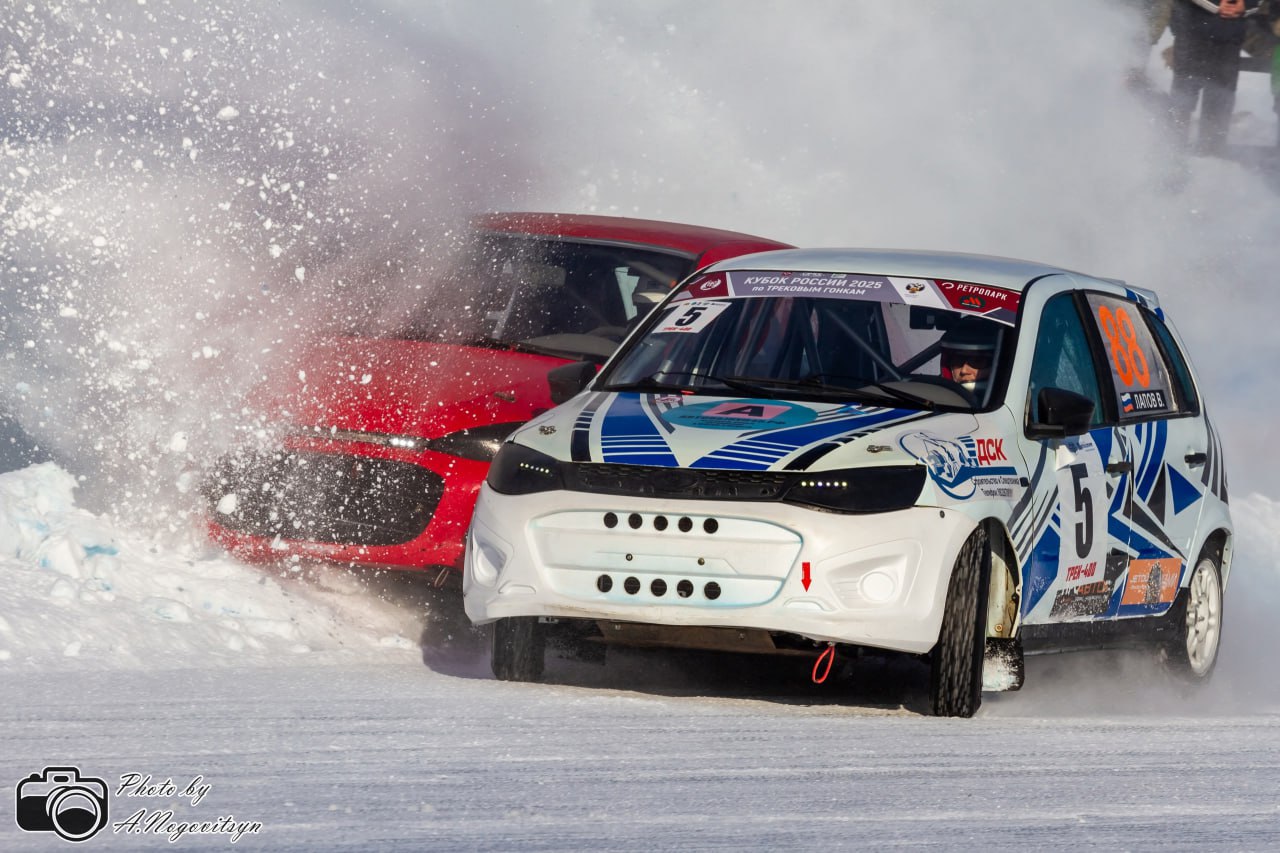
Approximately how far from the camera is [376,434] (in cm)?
784

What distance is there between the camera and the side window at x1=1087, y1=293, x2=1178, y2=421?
301 inches

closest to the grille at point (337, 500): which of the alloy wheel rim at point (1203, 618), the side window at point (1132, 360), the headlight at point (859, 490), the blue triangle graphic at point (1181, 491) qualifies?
the headlight at point (859, 490)

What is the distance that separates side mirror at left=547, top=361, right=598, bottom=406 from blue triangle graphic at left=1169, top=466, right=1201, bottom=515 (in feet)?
7.39

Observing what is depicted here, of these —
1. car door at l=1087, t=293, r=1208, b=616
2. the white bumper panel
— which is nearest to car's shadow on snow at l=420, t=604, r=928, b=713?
the white bumper panel

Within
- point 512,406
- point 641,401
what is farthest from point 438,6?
point 641,401

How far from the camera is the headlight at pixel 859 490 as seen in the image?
599 centimetres

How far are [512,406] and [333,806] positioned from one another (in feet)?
12.0

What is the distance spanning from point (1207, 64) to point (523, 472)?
70.3 ft

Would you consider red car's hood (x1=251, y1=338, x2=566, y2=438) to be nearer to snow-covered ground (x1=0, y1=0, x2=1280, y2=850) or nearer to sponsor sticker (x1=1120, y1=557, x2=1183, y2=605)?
snow-covered ground (x1=0, y1=0, x2=1280, y2=850)

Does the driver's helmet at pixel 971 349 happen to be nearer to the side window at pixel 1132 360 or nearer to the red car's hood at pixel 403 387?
the side window at pixel 1132 360

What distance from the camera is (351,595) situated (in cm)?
802

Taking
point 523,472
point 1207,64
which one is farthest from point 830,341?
point 1207,64

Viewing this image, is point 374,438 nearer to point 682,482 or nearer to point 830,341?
point 830,341

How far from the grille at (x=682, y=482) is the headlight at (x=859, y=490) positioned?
0.06 metres
